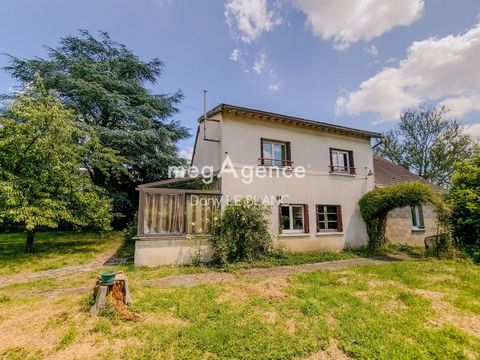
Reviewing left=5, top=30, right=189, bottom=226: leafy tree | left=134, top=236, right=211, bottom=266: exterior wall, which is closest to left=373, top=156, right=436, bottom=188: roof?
left=134, top=236, right=211, bottom=266: exterior wall

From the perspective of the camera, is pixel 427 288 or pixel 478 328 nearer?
pixel 478 328

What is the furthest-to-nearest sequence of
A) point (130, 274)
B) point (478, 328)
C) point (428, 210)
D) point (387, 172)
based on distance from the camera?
point (387, 172)
point (428, 210)
point (130, 274)
point (478, 328)

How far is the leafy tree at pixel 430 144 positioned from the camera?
84.5ft

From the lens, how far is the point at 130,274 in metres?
7.21

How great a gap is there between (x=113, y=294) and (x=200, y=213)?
15.4 ft

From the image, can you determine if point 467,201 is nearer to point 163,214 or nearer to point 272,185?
point 272,185

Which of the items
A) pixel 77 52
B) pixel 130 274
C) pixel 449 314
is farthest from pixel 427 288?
pixel 77 52

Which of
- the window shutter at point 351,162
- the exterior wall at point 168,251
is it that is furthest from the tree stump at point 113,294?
the window shutter at point 351,162

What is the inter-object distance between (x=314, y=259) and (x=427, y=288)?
3.89 m

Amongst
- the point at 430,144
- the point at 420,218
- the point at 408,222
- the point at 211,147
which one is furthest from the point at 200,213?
the point at 430,144

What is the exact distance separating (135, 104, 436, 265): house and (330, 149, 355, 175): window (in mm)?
53

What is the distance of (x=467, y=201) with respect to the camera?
11289mm

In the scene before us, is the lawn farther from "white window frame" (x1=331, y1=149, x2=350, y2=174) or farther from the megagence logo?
"white window frame" (x1=331, y1=149, x2=350, y2=174)

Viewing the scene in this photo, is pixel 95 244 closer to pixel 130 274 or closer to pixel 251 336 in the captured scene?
pixel 130 274
